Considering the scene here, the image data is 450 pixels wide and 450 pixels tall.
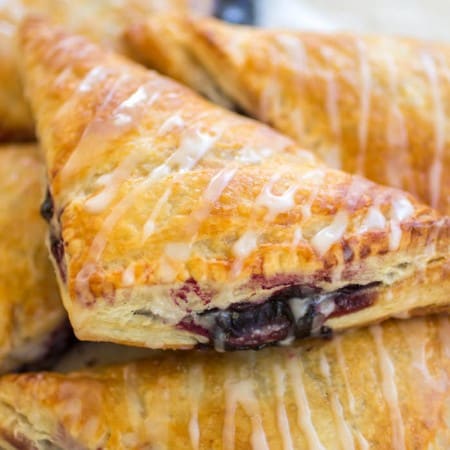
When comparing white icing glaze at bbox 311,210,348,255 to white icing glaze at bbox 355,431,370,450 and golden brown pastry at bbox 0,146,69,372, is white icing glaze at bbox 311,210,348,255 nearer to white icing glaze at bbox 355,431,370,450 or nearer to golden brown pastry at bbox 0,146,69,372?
white icing glaze at bbox 355,431,370,450

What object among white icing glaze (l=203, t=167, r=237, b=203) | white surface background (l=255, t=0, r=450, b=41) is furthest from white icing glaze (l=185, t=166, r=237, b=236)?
white surface background (l=255, t=0, r=450, b=41)

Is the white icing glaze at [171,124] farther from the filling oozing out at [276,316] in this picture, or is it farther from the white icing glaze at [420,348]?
the white icing glaze at [420,348]

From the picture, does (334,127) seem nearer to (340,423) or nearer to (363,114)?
(363,114)

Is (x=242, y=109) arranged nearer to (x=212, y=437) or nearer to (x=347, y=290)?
(x=347, y=290)

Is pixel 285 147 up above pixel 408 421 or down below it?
above

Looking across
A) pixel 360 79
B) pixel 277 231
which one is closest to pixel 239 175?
pixel 277 231

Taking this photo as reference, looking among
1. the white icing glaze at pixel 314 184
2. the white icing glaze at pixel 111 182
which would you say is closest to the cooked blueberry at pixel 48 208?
the white icing glaze at pixel 111 182

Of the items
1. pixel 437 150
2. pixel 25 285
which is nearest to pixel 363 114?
pixel 437 150
